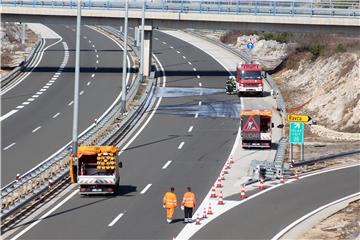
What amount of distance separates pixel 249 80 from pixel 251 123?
775 inches

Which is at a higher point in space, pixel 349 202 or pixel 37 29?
pixel 37 29

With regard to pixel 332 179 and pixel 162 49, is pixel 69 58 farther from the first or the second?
pixel 332 179

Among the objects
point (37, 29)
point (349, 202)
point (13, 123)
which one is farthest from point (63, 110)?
point (37, 29)

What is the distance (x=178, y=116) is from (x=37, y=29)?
71.6 m

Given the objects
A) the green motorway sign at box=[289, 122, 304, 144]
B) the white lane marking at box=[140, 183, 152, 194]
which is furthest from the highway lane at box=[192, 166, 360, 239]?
the white lane marking at box=[140, 183, 152, 194]

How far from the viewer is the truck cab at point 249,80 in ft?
222

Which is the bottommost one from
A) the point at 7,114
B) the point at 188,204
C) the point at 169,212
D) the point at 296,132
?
the point at 169,212

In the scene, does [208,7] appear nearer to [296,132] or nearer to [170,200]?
[296,132]

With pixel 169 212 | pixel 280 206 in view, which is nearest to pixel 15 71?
pixel 280 206

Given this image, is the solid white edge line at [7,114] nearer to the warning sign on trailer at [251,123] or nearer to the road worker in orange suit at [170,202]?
the warning sign on trailer at [251,123]

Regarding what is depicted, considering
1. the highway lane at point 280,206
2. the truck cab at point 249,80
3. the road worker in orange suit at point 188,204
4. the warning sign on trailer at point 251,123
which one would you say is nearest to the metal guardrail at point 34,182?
the road worker in orange suit at point 188,204

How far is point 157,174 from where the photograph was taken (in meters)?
41.2

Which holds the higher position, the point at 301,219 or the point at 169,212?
the point at 169,212

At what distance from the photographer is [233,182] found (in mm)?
39656
